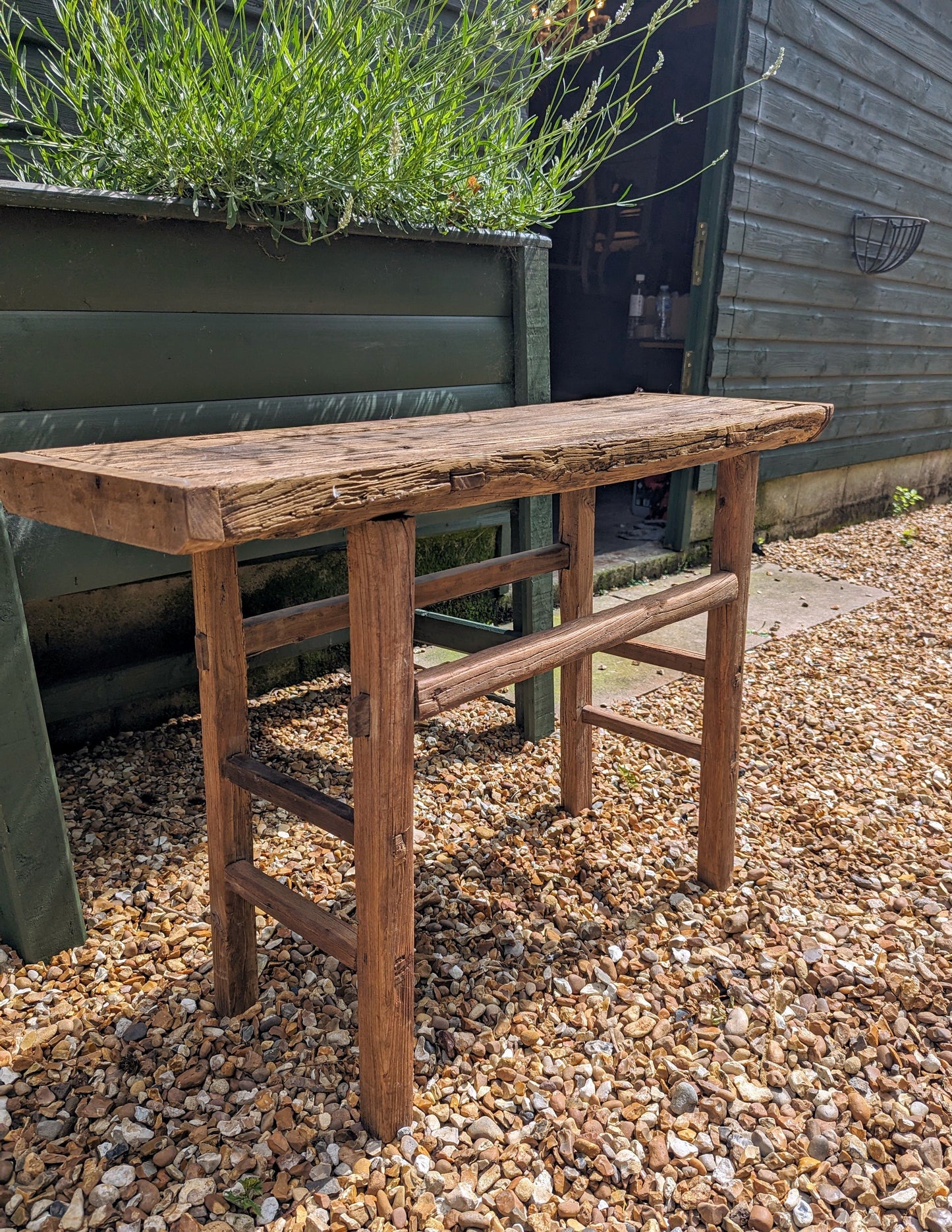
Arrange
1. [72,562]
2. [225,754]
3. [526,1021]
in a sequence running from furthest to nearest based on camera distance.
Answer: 1. [72,562]
2. [526,1021]
3. [225,754]

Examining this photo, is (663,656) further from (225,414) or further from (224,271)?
(224,271)

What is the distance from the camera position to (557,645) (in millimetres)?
1506

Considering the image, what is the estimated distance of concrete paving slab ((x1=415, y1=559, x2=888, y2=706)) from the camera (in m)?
3.14

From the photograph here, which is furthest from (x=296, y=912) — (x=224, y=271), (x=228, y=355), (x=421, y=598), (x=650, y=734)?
(x=224, y=271)

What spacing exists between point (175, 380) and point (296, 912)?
3.56ft

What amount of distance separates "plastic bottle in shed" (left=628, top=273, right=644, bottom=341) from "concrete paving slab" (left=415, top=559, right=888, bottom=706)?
193 centimetres

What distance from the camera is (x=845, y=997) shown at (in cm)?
169

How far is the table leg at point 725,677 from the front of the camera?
1848 mm

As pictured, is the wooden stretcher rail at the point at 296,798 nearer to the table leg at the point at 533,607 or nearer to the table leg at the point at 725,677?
the table leg at the point at 725,677

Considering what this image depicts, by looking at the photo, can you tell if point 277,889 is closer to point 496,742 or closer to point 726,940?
point 726,940

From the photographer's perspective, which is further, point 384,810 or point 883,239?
point 883,239

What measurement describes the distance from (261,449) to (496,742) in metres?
1.60

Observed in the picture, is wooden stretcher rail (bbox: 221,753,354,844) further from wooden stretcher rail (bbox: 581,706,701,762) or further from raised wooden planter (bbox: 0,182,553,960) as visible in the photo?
wooden stretcher rail (bbox: 581,706,701,762)

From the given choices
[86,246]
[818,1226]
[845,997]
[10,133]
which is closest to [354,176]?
[86,246]
